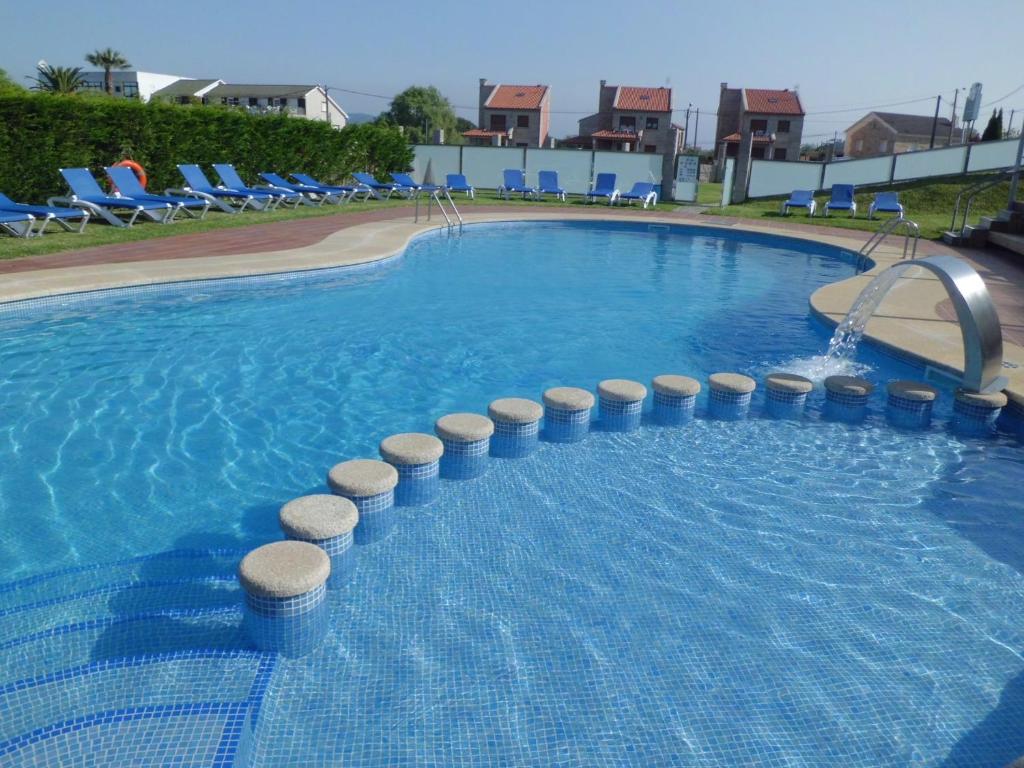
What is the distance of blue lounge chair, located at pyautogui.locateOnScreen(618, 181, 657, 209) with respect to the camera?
74.2ft

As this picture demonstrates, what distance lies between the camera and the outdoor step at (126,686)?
9.13 ft

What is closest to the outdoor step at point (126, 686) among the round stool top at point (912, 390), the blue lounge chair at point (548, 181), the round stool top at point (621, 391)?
→ the round stool top at point (621, 391)

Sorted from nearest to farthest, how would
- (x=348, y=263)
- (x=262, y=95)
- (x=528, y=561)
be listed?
(x=528, y=561)
(x=348, y=263)
(x=262, y=95)

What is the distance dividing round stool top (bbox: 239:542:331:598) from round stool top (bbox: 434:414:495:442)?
1.65m

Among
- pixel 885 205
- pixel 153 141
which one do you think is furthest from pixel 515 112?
pixel 153 141

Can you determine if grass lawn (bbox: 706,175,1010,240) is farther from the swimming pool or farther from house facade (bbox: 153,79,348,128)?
house facade (bbox: 153,79,348,128)

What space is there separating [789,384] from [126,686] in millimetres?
5152

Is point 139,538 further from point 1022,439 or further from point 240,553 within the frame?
point 1022,439

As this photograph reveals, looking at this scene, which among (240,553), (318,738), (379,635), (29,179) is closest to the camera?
(318,738)

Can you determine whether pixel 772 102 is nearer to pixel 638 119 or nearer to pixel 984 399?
pixel 638 119

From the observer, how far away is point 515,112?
6006 cm

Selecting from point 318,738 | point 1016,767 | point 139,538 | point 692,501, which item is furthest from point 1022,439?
point 139,538

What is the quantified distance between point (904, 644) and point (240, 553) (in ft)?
10.7

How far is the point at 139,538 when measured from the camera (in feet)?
13.6
